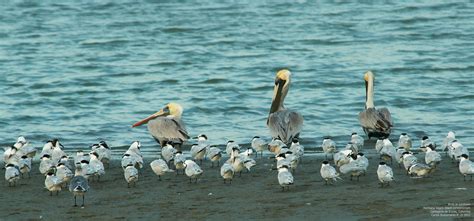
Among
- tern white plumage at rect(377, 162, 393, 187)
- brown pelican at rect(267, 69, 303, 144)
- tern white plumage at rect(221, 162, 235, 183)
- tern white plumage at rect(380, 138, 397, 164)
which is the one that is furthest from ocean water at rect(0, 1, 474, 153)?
tern white plumage at rect(377, 162, 393, 187)

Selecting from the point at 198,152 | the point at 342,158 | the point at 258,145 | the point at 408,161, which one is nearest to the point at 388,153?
the point at 342,158

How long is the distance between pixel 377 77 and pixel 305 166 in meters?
11.6

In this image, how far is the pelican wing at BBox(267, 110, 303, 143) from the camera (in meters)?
18.1

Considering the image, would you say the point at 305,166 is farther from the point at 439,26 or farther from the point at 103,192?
the point at 439,26

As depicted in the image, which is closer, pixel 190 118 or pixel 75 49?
pixel 190 118

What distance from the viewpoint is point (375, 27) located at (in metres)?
35.5

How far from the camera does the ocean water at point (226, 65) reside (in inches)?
829

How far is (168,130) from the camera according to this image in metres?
18.2

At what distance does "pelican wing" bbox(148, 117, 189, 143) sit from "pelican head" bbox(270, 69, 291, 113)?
226 cm

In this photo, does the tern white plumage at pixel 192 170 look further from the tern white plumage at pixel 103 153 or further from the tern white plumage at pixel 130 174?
the tern white plumage at pixel 103 153

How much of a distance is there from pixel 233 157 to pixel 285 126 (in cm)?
324

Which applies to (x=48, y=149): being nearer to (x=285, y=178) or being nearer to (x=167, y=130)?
(x=167, y=130)

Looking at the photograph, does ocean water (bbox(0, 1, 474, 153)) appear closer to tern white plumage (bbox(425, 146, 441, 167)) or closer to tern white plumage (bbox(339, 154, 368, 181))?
tern white plumage (bbox(425, 146, 441, 167))

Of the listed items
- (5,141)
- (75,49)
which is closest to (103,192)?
(5,141)
